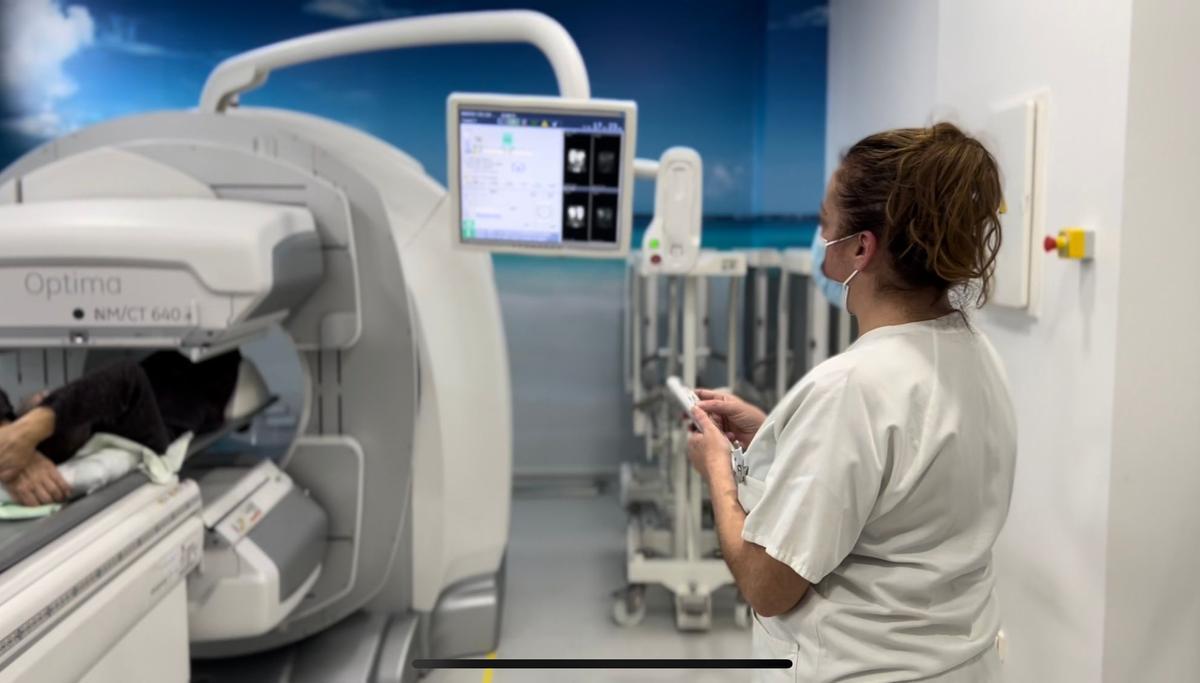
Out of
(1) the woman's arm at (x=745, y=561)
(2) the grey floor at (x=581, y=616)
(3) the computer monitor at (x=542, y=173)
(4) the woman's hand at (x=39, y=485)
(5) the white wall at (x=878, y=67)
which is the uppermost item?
(5) the white wall at (x=878, y=67)

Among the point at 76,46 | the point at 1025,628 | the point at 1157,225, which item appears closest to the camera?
the point at 1157,225

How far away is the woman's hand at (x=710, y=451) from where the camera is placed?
1248 millimetres

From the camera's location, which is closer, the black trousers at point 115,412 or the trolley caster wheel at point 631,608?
the black trousers at point 115,412

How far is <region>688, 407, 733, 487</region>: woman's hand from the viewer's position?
1.25 metres

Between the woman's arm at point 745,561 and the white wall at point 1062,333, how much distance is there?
27.9 inches

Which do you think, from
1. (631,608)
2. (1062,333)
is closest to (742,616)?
(631,608)

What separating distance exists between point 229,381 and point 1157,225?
2.15 meters

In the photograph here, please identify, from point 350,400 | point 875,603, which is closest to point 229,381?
point 350,400

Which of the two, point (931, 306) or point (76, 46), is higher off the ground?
point (76, 46)

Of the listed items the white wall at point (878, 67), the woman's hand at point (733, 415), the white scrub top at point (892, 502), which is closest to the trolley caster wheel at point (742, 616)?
the white wall at point (878, 67)

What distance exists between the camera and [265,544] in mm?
2023

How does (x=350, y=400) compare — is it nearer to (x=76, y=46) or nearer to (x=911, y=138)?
(x=911, y=138)

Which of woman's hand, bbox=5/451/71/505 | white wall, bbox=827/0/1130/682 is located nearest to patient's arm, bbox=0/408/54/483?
woman's hand, bbox=5/451/71/505

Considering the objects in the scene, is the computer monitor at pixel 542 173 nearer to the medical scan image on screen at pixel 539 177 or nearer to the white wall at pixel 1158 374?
the medical scan image on screen at pixel 539 177
